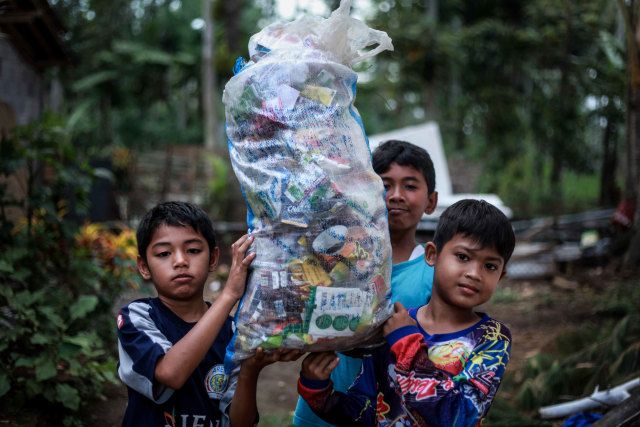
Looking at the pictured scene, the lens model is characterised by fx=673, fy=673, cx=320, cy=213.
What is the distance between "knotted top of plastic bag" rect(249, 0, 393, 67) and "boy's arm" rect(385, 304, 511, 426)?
0.79 m

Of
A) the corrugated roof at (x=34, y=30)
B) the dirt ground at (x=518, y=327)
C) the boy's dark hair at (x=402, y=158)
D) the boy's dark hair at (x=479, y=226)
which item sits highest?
the corrugated roof at (x=34, y=30)

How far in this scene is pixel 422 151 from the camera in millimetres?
2471

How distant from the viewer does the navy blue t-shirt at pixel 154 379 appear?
1.89m

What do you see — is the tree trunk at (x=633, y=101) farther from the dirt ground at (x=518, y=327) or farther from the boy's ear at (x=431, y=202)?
the boy's ear at (x=431, y=202)

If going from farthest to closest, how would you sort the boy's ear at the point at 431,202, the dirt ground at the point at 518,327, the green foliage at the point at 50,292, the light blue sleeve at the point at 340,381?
1. the dirt ground at the point at 518,327
2. the green foliage at the point at 50,292
3. the boy's ear at the point at 431,202
4. the light blue sleeve at the point at 340,381

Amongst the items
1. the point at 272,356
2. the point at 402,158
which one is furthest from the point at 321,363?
the point at 402,158

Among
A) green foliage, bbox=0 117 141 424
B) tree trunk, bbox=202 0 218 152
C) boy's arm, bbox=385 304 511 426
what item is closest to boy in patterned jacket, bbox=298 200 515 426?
boy's arm, bbox=385 304 511 426

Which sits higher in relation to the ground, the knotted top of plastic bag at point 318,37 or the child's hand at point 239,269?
the knotted top of plastic bag at point 318,37

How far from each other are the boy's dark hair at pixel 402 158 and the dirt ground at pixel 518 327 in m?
2.01

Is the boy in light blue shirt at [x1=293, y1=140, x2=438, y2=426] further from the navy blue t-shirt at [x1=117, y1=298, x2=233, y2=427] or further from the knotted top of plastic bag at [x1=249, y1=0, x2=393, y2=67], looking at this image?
the knotted top of plastic bag at [x1=249, y1=0, x2=393, y2=67]

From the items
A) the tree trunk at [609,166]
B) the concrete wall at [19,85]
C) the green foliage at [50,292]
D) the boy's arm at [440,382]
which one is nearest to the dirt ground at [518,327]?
the green foliage at [50,292]

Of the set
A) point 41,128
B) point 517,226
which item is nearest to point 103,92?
point 517,226

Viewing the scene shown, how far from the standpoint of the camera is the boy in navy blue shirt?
6.04 ft

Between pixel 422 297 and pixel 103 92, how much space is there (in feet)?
81.2
